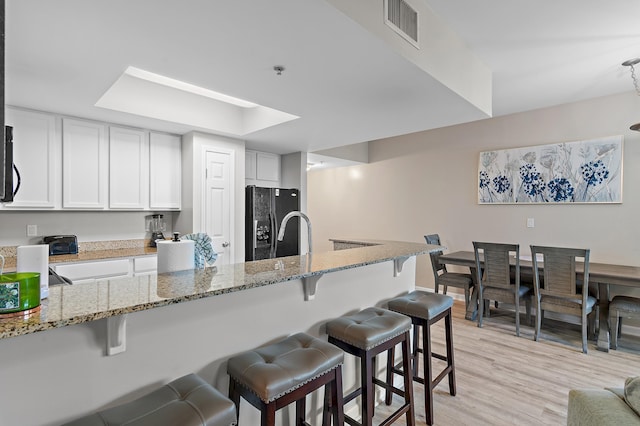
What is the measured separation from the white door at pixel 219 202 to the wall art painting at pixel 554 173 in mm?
3451

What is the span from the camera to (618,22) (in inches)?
88.1

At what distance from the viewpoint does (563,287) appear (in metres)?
3.22

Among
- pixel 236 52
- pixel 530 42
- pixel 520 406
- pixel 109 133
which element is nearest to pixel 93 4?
pixel 236 52

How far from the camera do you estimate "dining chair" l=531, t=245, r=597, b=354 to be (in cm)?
309

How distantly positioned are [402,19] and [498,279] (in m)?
3.00

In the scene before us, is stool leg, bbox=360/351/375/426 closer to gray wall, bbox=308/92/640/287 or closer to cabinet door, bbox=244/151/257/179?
cabinet door, bbox=244/151/257/179

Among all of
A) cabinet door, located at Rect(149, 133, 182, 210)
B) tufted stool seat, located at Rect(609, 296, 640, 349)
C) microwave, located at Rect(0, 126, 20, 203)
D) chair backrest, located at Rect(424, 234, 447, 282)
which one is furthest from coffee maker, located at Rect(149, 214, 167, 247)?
tufted stool seat, located at Rect(609, 296, 640, 349)

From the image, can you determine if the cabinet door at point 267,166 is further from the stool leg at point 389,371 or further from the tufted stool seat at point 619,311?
the tufted stool seat at point 619,311

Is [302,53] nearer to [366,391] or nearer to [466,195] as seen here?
[366,391]

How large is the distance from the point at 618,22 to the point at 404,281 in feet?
7.73

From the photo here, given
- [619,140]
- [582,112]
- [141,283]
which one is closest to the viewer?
[141,283]

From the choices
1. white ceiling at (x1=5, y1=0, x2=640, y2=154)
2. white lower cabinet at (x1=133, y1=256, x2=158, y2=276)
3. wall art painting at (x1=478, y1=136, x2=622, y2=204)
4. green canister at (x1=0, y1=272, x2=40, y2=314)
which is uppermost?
white ceiling at (x1=5, y1=0, x2=640, y2=154)

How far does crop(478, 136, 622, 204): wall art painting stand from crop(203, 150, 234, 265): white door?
3451 millimetres

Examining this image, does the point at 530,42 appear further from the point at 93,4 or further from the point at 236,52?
the point at 93,4
